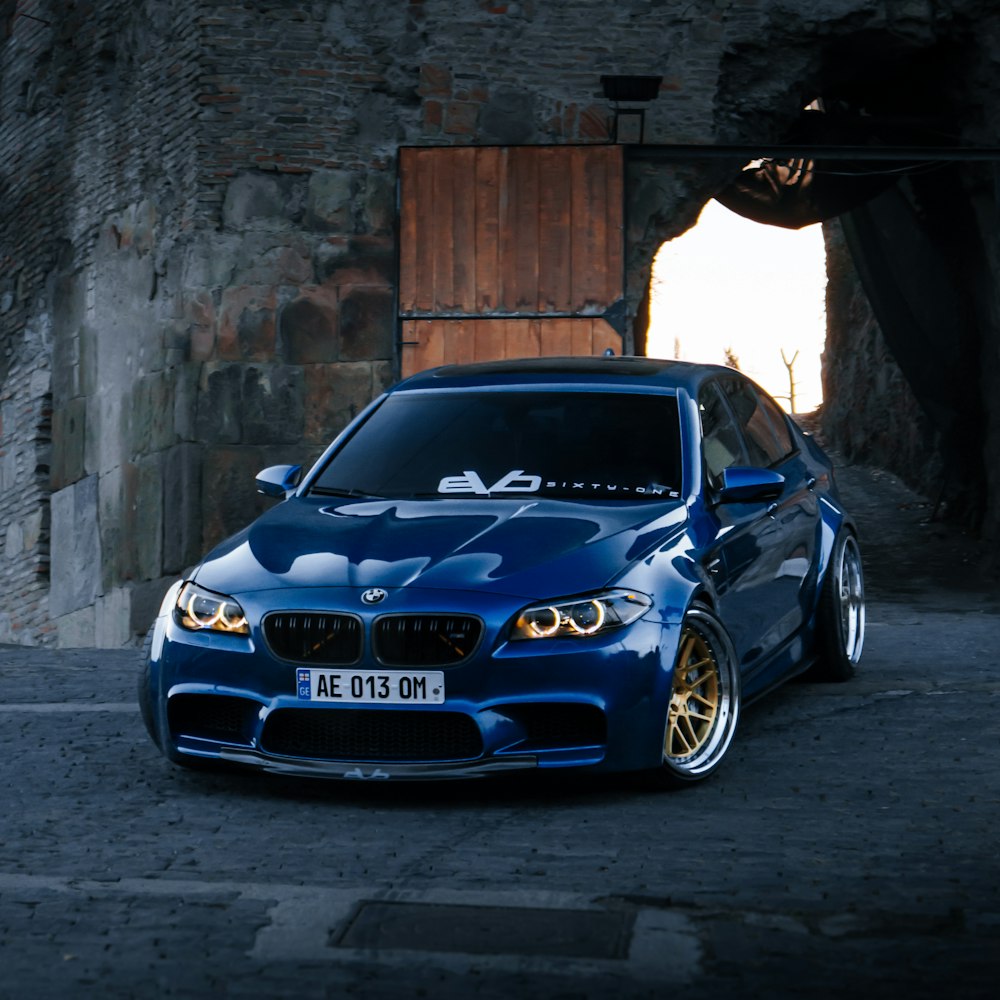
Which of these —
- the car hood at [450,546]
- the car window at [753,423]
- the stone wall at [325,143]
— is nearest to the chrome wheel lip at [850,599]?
the car window at [753,423]

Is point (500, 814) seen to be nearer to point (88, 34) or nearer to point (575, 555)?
point (575, 555)

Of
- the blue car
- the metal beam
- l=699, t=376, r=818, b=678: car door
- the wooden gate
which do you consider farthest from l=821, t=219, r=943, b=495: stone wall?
the blue car

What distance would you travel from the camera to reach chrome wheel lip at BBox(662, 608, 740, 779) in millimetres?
5848

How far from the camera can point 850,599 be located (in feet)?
27.9

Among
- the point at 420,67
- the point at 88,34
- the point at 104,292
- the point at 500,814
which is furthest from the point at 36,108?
the point at 500,814

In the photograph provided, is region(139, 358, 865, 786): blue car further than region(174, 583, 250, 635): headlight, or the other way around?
region(174, 583, 250, 635): headlight

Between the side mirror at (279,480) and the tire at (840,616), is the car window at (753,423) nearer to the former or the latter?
the tire at (840,616)

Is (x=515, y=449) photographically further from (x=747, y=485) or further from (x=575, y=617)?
(x=575, y=617)

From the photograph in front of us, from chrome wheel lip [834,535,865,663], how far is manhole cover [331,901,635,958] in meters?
4.19

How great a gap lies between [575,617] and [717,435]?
5.73 ft

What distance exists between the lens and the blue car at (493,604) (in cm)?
547

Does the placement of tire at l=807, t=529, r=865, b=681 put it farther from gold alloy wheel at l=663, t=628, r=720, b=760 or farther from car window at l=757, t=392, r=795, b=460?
gold alloy wheel at l=663, t=628, r=720, b=760

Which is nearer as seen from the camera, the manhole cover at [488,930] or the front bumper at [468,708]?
the manhole cover at [488,930]

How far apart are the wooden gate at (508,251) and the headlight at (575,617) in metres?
8.40
